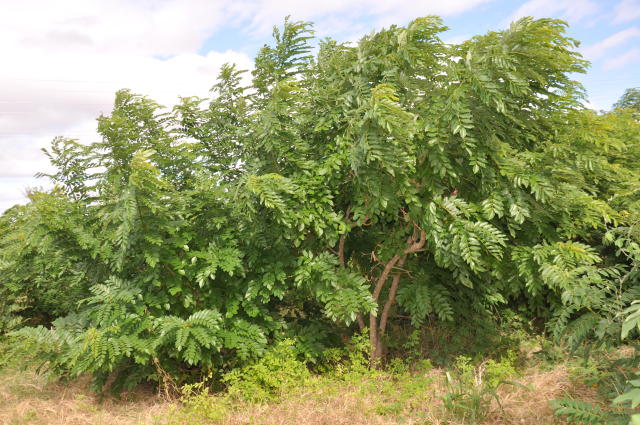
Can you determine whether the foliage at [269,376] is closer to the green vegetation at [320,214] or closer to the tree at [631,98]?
the green vegetation at [320,214]

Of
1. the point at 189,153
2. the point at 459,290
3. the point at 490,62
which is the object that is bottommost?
the point at 459,290

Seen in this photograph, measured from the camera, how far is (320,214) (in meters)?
4.54

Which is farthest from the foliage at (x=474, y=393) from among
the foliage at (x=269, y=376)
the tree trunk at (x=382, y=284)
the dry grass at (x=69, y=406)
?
the dry grass at (x=69, y=406)

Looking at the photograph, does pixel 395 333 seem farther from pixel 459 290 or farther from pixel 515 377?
pixel 515 377

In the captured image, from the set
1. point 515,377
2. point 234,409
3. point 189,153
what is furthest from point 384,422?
point 189,153

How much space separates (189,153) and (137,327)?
183cm

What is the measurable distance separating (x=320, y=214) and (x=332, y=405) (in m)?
1.81

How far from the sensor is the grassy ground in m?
4.07

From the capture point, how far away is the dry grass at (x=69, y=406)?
4383 mm

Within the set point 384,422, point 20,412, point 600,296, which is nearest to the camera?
point 600,296

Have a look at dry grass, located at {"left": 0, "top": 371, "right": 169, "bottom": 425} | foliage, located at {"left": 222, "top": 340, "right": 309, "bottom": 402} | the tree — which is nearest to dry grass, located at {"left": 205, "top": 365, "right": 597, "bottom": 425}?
foliage, located at {"left": 222, "top": 340, "right": 309, "bottom": 402}

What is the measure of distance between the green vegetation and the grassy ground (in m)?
0.05

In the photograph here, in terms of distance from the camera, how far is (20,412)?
15.1 ft

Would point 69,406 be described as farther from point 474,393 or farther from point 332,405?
point 474,393
